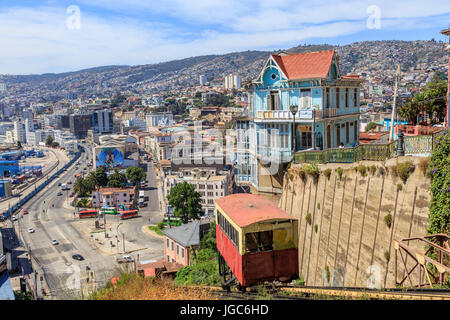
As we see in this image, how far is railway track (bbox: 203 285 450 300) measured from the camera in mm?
7612

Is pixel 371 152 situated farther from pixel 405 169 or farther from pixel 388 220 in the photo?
pixel 388 220

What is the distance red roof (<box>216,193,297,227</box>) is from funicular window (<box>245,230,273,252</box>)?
46 cm

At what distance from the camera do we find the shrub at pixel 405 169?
11828 mm

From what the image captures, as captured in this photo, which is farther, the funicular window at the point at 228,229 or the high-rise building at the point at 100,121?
the high-rise building at the point at 100,121

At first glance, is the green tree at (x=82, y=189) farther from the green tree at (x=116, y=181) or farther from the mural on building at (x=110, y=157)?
the mural on building at (x=110, y=157)

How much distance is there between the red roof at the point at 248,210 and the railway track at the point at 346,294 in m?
2.07

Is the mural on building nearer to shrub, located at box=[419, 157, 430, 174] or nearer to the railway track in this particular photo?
the railway track

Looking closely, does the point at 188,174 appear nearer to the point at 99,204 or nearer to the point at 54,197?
the point at 99,204

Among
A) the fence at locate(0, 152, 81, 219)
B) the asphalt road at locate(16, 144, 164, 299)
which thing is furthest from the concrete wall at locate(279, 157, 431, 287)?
the fence at locate(0, 152, 81, 219)

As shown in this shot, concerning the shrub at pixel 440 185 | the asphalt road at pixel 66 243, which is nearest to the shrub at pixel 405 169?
the shrub at pixel 440 185

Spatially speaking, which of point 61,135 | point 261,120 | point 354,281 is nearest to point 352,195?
point 354,281

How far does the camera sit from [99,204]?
86.9 m

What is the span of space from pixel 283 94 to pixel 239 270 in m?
9.87

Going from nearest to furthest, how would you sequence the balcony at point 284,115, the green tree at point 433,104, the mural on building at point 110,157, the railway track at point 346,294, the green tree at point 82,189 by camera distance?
the railway track at point 346,294 → the balcony at point 284,115 → the green tree at point 433,104 → the green tree at point 82,189 → the mural on building at point 110,157
